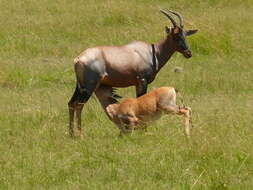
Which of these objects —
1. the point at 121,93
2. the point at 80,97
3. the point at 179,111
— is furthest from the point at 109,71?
the point at 121,93

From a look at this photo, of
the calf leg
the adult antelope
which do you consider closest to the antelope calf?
the calf leg

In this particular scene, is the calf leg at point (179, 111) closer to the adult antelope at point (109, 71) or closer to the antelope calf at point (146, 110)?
the antelope calf at point (146, 110)

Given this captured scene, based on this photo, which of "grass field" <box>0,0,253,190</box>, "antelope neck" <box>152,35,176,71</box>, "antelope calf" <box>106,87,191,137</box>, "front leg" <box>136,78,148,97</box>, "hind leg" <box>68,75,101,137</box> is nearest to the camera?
"grass field" <box>0,0,253,190</box>

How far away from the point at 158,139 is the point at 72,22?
1012 cm

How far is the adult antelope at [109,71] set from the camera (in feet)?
32.2

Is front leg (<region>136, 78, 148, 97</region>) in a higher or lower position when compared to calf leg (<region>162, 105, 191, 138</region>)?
lower

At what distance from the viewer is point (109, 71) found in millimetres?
10008

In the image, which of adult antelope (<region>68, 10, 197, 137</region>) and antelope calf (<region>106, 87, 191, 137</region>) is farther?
adult antelope (<region>68, 10, 197, 137</region>)

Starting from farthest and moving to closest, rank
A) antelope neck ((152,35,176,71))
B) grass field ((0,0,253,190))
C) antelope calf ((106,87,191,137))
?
1. antelope neck ((152,35,176,71))
2. antelope calf ((106,87,191,137))
3. grass field ((0,0,253,190))

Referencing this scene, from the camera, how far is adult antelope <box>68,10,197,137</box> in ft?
32.2

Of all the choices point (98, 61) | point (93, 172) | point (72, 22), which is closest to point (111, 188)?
point (93, 172)

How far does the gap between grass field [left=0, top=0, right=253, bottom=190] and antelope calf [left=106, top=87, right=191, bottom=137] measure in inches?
8.9

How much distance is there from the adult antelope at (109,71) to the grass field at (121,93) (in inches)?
15.7

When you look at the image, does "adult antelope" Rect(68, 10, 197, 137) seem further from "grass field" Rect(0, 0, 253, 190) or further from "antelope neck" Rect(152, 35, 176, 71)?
"grass field" Rect(0, 0, 253, 190)
